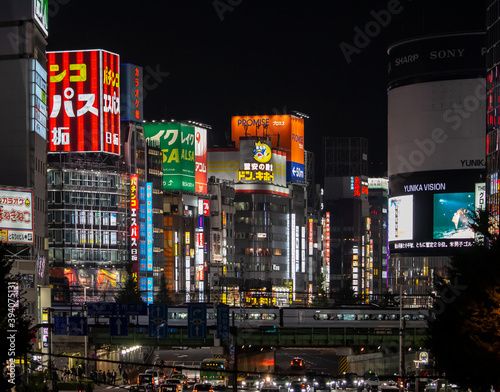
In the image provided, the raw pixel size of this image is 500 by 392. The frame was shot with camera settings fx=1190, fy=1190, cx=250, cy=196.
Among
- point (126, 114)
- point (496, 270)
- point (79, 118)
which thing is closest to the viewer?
point (496, 270)

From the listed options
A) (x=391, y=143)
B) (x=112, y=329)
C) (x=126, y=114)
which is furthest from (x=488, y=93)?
(x=126, y=114)

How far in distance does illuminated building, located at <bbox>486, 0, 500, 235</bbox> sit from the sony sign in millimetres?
38650

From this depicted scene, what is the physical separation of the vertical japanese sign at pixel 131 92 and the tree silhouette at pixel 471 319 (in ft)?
379

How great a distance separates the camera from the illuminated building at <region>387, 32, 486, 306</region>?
15425cm

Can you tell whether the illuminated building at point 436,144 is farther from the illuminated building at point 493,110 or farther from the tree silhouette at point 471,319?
the tree silhouette at point 471,319

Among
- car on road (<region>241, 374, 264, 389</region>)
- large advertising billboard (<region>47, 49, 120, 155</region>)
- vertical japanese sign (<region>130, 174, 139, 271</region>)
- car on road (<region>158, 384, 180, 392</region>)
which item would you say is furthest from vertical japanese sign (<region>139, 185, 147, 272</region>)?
car on road (<region>158, 384, 180, 392</region>)

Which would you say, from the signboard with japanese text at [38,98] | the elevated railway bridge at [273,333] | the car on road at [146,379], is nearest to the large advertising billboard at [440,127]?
the elevated railway bridge at [273,333]

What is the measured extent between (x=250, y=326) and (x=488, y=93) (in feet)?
91.3

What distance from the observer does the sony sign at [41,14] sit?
103m

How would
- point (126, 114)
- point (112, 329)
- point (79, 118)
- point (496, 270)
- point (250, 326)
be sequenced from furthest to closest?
1. point (126, 114)
2. point (79, 118)
3. point (250, 326)
4. point (112, 329)
5. point (496, 270)

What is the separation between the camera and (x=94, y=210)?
160 meters

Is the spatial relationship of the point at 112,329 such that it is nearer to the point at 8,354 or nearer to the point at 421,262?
the point at 8,354

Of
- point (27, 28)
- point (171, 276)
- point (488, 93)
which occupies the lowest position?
point (171, 276)

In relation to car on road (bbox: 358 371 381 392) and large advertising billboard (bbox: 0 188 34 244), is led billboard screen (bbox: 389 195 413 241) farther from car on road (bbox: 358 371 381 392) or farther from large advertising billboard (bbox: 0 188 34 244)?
large advertising billboard (bbox: 0 188 34 244)
